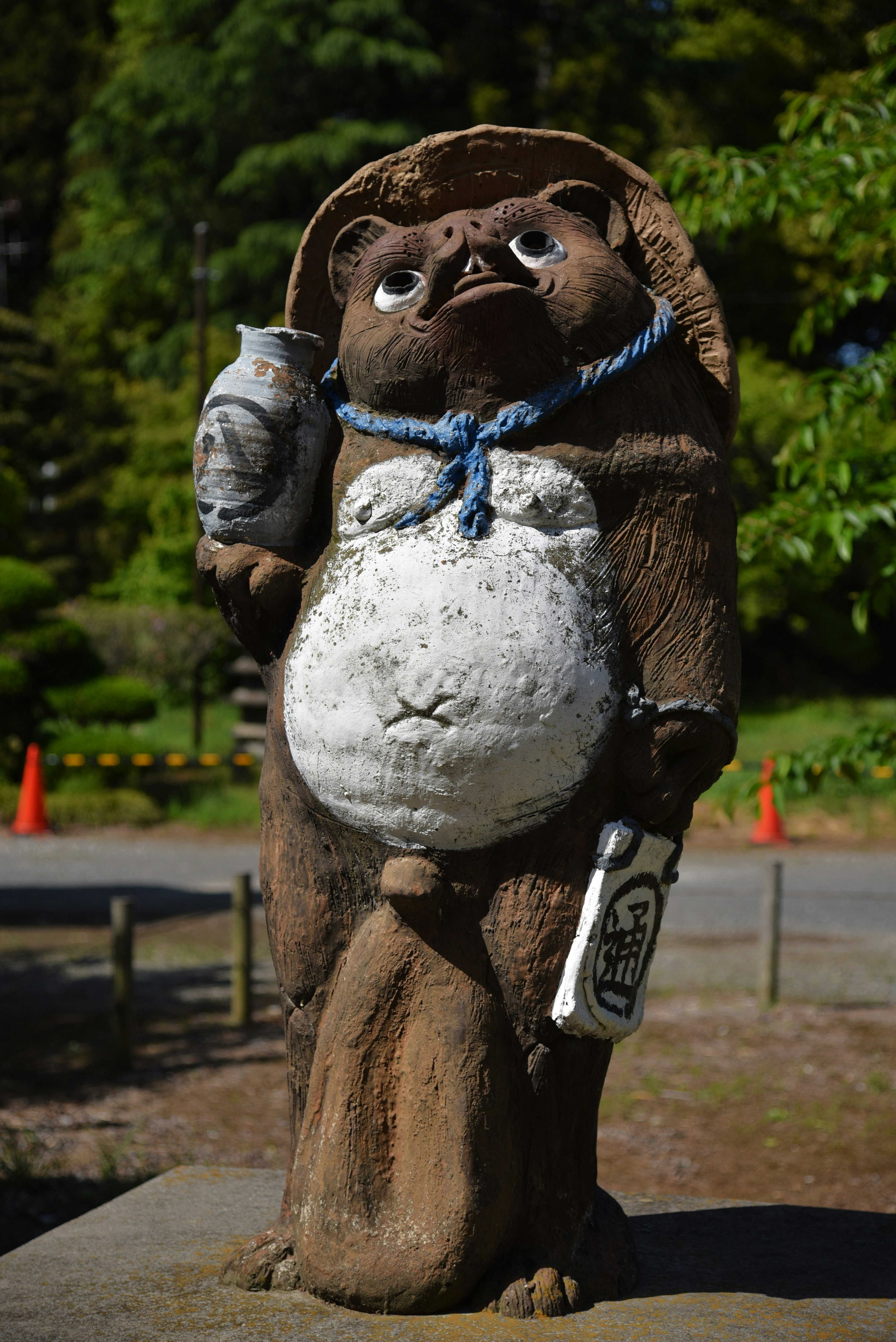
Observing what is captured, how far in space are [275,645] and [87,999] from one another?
4451mm

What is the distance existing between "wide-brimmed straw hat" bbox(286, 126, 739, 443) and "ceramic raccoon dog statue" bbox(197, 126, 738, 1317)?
82mm

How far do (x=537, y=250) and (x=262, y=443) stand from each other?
66 cm

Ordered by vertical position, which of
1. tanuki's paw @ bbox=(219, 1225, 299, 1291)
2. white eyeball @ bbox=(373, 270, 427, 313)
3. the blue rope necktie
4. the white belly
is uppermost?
white eyeball @ bbox=(373, 270, 427, 313)

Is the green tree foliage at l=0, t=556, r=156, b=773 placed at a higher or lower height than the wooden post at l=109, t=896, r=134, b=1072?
higher

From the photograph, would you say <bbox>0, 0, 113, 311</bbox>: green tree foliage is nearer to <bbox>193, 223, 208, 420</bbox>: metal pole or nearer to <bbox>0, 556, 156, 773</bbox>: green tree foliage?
<bbox>193, 223, 208, 420</bbox>: metal pole

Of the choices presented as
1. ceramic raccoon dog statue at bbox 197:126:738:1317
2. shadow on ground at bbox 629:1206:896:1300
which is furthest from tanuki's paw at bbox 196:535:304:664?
shadow on ground at bbox 629:1206:896:1300

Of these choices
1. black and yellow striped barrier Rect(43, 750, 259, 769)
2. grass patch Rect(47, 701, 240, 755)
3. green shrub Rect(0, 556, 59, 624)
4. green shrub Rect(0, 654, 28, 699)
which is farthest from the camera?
grass patch Rect(47, 701, 240, 755)

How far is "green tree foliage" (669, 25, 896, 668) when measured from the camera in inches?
160

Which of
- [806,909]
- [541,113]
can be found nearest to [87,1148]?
[806,909]

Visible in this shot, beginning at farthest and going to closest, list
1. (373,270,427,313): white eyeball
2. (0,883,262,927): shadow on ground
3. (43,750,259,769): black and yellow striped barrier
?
(43,750,259,769): black and yellow striped barrier, (0,883,262,927): shadow on ground, (373,270,427,313): white eyeball

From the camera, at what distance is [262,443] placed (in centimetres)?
260

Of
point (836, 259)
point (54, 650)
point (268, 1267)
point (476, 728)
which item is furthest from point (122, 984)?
point (54, 650)

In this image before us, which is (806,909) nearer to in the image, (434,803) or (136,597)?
(434,803)

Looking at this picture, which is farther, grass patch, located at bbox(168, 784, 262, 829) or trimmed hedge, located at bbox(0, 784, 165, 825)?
grass patch, located at bbox(168, 784, 262, 829)
